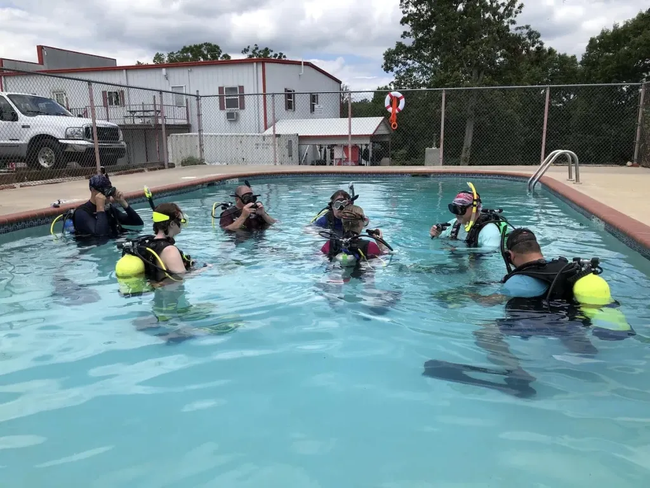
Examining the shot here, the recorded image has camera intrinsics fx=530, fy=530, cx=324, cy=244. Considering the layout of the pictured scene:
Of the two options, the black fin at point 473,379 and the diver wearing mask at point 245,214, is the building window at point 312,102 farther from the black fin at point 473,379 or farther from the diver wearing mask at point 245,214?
the black fin at point 473,379

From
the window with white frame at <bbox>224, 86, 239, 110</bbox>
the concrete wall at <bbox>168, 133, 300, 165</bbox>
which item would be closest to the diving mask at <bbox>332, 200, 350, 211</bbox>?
the concrete wall at <bbox>168, 133, 300, 165</bbox>

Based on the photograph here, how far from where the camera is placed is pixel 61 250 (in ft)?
21.8

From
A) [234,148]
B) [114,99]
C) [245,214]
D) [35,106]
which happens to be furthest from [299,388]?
[114,99]

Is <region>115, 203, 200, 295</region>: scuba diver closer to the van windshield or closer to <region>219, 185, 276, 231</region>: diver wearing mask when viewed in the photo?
<region>219, 185, 276, 231</region>: diver wearing mask

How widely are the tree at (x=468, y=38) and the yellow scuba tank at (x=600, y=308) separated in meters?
22.4

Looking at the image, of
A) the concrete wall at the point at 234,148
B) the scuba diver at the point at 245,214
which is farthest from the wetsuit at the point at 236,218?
the concrete wall at the point at 234,148

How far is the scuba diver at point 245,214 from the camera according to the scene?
6.77 m

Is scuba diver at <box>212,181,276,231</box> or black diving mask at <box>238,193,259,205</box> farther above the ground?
black diving mask at <box>238,193,259,205</box>

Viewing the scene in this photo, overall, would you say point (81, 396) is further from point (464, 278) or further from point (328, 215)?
point (328, 215)

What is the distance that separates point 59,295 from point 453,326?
11.7 ft

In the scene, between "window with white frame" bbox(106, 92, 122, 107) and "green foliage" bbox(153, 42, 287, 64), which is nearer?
"window with white frame" bbox(106, 92, 122, 107)

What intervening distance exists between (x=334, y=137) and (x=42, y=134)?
1152cm

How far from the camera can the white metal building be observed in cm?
2273

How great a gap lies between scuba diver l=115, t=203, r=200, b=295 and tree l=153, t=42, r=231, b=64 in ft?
179
